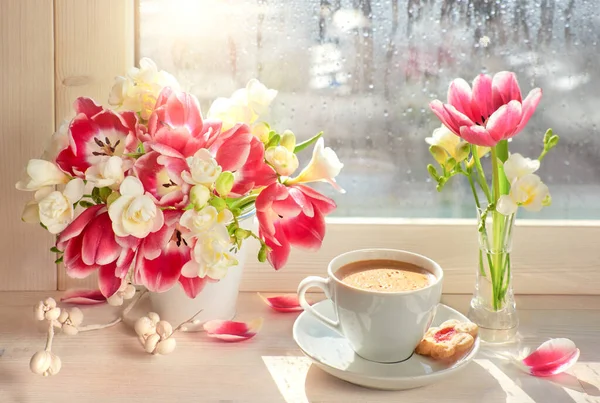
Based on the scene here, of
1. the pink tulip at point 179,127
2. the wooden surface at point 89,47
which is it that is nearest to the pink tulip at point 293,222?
the pink tulip at point 179,127

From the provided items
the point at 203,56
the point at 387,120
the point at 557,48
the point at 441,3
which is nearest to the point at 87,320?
the point at 203,56

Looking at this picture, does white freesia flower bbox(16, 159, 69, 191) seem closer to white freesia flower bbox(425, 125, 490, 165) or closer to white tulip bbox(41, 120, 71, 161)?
white tulip bbox(41, 120, 71, 161)

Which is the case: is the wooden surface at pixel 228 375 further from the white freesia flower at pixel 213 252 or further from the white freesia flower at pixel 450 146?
the white freesia flower at pixel 450 146

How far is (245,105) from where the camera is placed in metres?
0.91

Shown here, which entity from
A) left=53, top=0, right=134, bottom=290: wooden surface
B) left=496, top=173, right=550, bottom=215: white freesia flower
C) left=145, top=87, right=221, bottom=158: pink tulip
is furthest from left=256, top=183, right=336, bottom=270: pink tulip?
left=53, top=0, right=134, bottom=290: wooden surface

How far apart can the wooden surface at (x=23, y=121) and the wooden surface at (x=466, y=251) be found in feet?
0.22

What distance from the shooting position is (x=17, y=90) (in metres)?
1.04

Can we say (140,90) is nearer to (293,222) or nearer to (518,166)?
(293,222)

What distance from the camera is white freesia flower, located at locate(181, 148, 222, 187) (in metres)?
0.78

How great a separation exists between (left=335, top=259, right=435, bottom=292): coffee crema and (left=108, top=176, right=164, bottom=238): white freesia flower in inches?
9.5

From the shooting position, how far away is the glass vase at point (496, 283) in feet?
3.13

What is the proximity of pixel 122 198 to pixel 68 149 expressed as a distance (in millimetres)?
113

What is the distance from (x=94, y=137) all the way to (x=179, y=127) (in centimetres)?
10

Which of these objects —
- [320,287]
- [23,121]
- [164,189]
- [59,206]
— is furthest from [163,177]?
[23,121]
